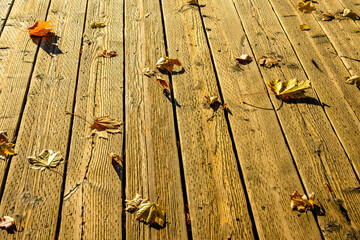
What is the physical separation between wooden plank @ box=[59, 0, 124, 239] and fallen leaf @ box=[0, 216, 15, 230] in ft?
0.71

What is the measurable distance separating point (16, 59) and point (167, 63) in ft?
3.34

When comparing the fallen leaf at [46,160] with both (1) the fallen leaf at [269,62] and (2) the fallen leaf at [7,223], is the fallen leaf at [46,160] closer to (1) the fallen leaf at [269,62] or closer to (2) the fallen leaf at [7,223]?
(2) the fallen leaf at [7,223]

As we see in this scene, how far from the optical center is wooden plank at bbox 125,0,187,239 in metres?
1.49

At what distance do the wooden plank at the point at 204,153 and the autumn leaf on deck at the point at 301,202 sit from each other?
0.22m

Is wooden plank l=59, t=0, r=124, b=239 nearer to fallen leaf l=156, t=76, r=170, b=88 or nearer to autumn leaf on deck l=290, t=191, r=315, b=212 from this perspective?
fallen leaf l=156, t=76, r=170, b=88

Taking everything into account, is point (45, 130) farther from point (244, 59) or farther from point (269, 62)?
point (269, 62)

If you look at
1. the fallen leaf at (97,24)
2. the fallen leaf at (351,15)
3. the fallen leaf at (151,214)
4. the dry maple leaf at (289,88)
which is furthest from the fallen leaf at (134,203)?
the fallen leaf at (351,15)

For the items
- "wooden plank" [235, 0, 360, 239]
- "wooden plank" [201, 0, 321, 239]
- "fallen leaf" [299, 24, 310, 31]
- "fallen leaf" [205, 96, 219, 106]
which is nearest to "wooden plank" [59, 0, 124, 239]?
"fallen leaf" [205, 96, 219, 106]

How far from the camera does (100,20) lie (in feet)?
8.39

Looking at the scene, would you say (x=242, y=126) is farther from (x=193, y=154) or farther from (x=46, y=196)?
(x=46, y=196)

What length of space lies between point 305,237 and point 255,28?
1.63m

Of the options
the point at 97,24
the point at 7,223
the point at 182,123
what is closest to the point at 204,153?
the point at 182,123

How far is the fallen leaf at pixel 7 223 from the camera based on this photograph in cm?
144

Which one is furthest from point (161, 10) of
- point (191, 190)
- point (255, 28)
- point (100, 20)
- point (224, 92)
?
point (191, 190)
